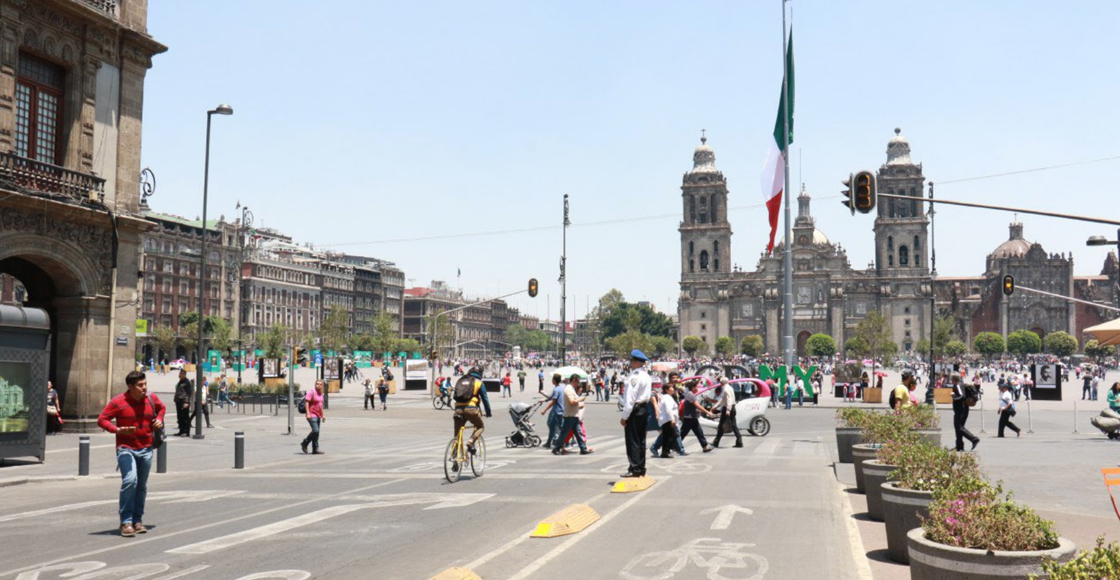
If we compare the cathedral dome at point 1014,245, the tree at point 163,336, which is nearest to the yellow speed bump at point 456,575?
the tree at point 163,336

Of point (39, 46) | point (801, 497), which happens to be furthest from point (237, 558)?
point (39, 46)

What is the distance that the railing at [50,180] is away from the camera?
21.1m

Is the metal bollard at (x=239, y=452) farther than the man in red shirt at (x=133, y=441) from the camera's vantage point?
Yes

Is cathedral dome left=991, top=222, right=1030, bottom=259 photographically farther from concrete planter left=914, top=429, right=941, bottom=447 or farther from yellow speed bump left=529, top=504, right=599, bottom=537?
yellow speed bump left=529, top=504, right=599, bottom=537

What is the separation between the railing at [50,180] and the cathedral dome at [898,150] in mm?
132809

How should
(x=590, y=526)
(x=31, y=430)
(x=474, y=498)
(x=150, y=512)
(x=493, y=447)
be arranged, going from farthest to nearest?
1. (x=493, y=447)
2. (x=31, y=430)
3. (x=474, y=498)
4. (x=150, y=512)
5. (x=590, y=526)

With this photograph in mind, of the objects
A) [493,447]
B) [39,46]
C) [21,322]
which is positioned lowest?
[493,447]

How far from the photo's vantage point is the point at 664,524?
1069 centimetres

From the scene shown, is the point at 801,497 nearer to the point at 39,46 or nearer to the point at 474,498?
the point at 474,498

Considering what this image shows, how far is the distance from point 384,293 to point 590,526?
169m

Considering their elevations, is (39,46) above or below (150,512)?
above

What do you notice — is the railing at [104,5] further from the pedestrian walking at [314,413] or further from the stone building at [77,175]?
the pedestrian walking at [314,413]

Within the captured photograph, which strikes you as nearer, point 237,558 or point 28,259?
point 237,558

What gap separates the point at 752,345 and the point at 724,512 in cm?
13070
